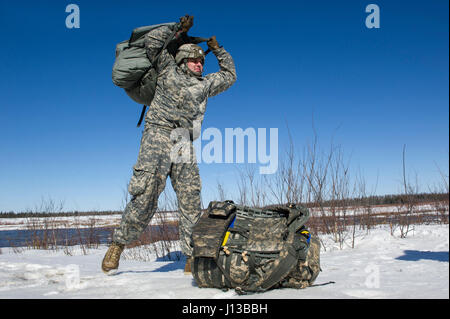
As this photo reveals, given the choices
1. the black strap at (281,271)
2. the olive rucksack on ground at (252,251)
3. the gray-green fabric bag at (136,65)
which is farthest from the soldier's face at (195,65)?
the black strap at (281,271)

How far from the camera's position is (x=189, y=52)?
109 inches

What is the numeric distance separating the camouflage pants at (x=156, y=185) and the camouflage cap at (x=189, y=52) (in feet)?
2.24

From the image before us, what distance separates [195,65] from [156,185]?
110cm

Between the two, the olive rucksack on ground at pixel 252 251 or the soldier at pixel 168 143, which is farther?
the soldier at pixel 168 143

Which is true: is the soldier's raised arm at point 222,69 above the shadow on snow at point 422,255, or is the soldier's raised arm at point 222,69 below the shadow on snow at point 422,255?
above

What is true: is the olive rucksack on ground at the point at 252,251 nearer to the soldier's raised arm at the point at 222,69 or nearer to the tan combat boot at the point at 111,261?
the tan combat boot at the point at 111,261

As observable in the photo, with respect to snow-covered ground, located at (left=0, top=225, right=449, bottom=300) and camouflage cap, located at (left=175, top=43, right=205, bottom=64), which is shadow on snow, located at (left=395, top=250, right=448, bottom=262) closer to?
snow-covered ground, located at (left=0, top=225, right=449, bottom=300)

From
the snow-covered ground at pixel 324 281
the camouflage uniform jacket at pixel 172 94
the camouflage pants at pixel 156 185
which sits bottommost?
the snow-covered ground at pixel 324 281

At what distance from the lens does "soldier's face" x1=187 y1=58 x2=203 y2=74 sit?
111 inches

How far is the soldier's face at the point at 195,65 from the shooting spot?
281cm

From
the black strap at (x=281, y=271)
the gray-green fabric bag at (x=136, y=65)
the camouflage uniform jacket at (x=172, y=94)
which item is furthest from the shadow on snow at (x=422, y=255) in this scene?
the gray-green fabric bag at (x=136, y=65)

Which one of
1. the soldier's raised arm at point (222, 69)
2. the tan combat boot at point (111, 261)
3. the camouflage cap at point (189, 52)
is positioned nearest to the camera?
the tan combat boot at point (111, 261)

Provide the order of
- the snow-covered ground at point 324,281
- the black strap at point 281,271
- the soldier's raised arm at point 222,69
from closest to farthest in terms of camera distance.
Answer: the snow-covered ground at point 324,281, the black strap at point 281,271, the soldier's raised arm at point 222,69
